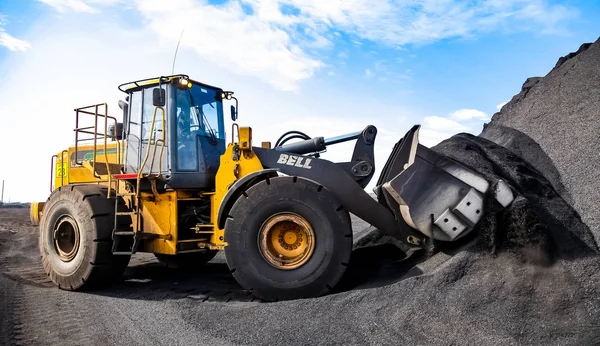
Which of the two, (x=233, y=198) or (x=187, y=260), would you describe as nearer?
(x=233, y=198)

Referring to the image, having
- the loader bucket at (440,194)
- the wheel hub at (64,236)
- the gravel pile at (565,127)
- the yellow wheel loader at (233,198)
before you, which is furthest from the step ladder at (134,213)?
the gravel pile at (565,127)

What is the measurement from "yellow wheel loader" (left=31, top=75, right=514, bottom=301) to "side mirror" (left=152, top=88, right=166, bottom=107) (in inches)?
0.5

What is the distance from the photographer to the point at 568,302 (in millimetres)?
4340

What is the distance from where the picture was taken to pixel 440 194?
5172 millimetres

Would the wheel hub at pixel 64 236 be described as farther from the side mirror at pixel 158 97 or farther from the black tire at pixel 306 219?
the black tire at pixel 306 219

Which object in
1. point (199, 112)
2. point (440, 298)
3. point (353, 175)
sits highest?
point (199, 112)

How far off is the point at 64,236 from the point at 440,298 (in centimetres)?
533

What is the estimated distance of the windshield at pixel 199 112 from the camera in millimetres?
6617

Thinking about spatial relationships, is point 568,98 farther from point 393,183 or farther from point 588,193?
point 393,183

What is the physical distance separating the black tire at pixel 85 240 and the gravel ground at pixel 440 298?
0.78ft

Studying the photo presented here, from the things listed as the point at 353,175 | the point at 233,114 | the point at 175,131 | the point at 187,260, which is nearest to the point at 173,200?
the point at 175,131

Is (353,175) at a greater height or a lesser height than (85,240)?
greater

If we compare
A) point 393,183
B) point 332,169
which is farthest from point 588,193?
point 332,169

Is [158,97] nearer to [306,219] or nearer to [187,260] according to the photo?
[306,219]
